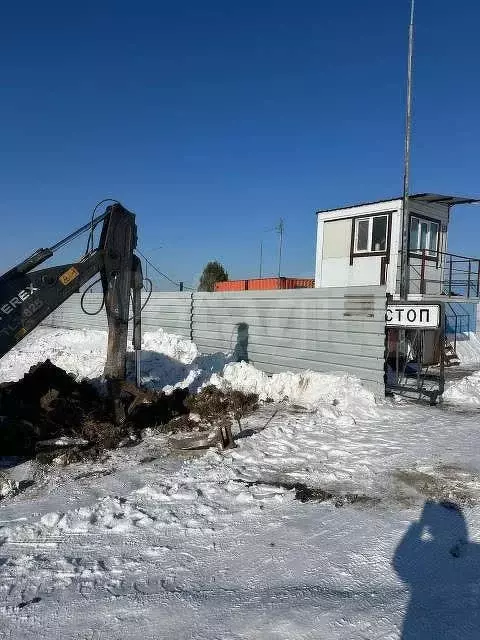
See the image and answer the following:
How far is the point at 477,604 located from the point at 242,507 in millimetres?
2163

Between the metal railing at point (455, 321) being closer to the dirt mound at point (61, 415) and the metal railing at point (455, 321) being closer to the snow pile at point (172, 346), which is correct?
the snow pile at point (172, 346)

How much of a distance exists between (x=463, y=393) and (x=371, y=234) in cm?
827

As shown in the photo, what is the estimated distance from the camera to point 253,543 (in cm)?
382

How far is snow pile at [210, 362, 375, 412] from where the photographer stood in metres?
8.62

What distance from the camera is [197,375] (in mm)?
11156

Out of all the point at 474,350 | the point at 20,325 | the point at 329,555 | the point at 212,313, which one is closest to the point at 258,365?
the point at 212,313

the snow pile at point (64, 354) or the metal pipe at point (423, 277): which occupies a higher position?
the metal pipe at point (423, 277)

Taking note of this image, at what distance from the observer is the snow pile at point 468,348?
16453 mm

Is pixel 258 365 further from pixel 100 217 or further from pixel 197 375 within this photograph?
pixel 100 217

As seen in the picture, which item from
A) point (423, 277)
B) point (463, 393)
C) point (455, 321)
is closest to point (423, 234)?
point (423, 277)

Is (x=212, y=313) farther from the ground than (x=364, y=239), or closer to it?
closer to it

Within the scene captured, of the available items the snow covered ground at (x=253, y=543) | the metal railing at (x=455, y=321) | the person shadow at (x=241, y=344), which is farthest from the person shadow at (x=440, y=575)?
the metal railing at (x=455, y=321)

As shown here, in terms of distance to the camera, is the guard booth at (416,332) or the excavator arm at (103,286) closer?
the excavator arm at (103,286)

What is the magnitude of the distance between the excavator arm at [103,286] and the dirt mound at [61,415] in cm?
39
